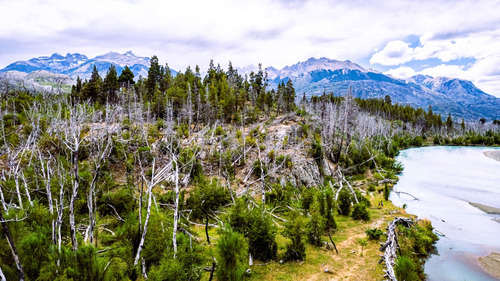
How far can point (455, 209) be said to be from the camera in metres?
22.2

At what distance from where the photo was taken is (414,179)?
3366 cm

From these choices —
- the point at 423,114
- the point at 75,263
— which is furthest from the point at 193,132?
the point at 423,114

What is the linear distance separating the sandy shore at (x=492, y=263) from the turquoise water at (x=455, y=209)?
0.28 meters

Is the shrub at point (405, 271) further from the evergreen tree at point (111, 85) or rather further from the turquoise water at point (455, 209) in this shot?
the evergreen tree at point (111, 85)

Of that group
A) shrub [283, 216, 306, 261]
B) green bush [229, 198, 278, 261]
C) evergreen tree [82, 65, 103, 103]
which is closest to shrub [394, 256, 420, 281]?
shrub [283, 216, 306, 261]

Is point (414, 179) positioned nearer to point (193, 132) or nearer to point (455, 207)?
point (455, 207)

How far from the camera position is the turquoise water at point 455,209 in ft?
42.3

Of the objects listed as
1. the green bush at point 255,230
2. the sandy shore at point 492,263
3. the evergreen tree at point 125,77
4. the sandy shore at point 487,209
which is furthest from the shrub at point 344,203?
the evergreen tree at point 125,77

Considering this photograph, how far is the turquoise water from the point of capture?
42.3 feet

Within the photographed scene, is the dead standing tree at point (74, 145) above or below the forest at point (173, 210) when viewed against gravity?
above

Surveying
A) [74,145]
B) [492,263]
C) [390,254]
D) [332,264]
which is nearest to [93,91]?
[74,145]

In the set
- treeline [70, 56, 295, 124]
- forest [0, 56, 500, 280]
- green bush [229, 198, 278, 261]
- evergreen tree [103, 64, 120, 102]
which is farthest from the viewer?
evergreen tree [103, 64, 120, 102]

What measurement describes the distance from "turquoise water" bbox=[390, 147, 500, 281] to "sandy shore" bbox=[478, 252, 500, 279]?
0.92 ft

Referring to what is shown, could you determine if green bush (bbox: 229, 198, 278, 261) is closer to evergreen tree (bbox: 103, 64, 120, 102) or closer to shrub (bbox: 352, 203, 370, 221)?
shrub (bbox: 352, 203, 370, 221)
